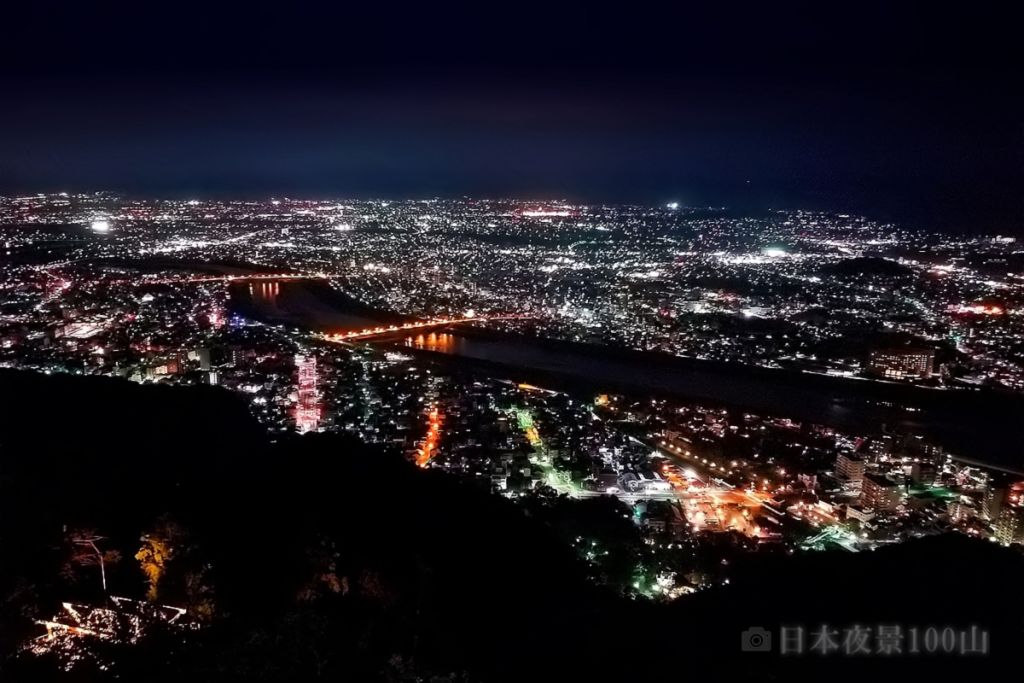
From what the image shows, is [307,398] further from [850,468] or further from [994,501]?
[994,501]

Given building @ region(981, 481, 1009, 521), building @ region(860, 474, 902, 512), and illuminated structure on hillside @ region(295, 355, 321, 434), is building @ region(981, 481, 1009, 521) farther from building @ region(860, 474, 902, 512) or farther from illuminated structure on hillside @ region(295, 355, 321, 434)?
illuminated structure on hillside @ region(295, 355, 321, 434)

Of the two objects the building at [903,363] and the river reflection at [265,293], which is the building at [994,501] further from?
the river reflection at [265,293]

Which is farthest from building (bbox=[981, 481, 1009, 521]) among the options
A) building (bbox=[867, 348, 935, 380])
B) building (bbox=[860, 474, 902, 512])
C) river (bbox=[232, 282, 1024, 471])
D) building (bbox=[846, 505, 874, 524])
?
building (bbox=[867, 348, 935, 380])

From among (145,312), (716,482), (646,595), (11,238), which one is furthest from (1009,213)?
(11,238)

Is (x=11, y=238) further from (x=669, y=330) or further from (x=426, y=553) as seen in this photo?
(x=426, y=553)

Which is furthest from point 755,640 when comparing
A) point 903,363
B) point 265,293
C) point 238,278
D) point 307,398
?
point 238,278
